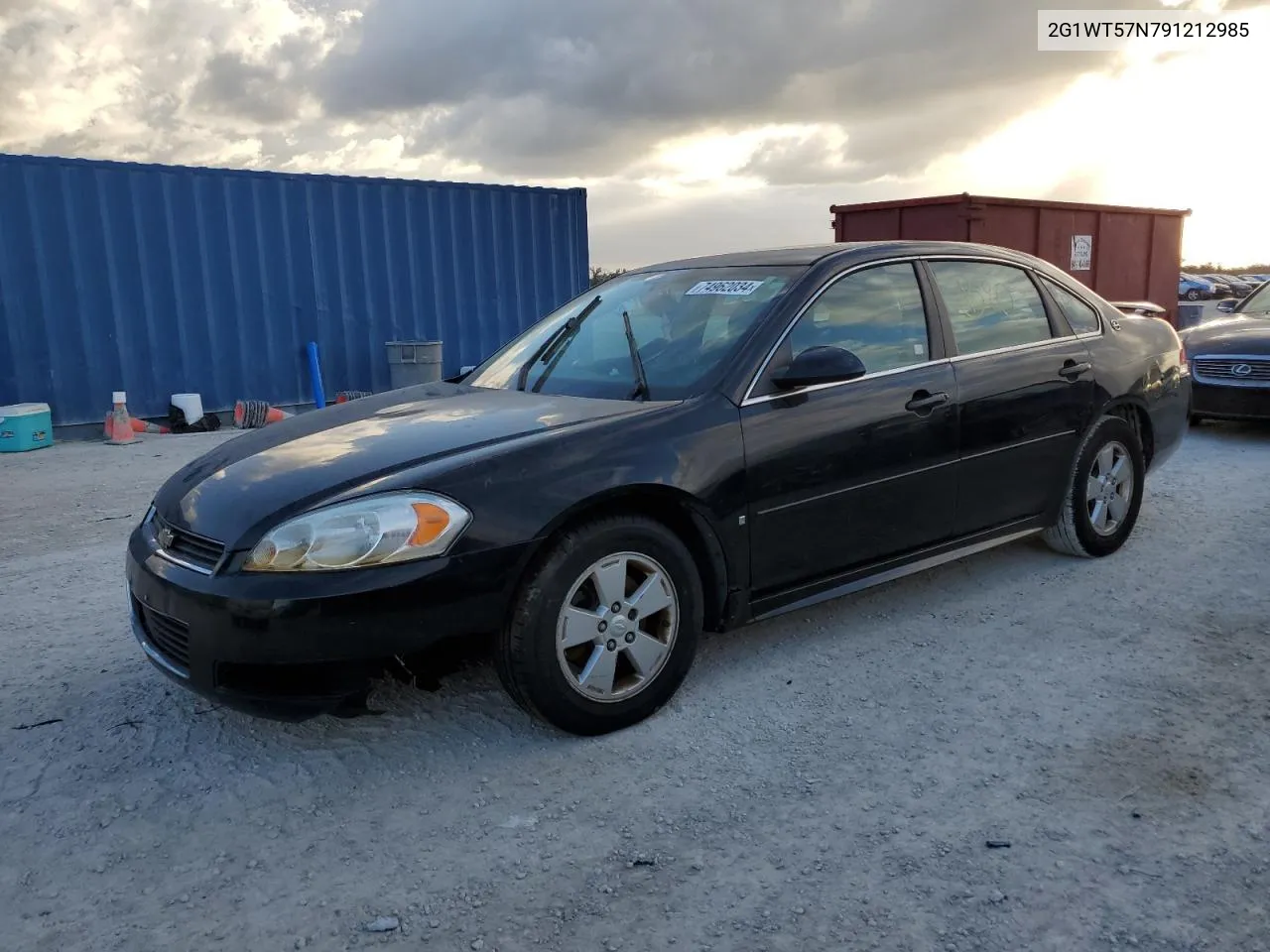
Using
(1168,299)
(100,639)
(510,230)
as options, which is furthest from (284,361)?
(1168,299)

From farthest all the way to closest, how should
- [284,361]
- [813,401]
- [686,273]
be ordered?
[284,361] < [686,273] < [813,401]

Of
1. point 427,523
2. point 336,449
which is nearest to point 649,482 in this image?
point 427,523

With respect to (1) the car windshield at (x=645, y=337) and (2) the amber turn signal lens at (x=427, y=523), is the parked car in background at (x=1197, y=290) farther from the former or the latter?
(2) the amber turn signal lens at (x=427, y=523)

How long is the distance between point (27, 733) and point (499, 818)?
1.77 metres

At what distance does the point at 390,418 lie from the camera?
3787 millimetres

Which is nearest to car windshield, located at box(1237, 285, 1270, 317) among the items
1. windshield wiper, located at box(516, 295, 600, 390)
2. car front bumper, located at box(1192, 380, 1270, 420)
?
car front bumper, located at box(1192, 380, 1270, 420)

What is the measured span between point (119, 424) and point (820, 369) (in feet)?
31.2

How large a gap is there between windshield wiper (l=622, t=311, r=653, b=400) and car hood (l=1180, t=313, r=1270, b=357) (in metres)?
6.88

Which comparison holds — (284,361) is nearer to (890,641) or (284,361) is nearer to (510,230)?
(510,230)

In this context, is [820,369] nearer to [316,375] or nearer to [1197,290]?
[316,375]

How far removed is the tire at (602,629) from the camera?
9.98ft

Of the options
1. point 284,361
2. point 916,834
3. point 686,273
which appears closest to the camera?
point 916,834

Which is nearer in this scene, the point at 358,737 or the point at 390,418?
the point at 358,737

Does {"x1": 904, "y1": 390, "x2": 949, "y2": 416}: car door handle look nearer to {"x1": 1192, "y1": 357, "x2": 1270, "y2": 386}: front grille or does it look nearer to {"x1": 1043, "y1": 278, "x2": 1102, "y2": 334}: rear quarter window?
{"x1": 1043, "y1": 278, "x2": 1102, "y2": 334}: rear quarter window
